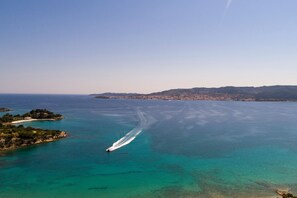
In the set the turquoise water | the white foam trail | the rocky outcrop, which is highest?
the rocky outcrop

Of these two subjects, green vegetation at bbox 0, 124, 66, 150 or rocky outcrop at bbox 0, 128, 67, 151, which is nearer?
rocky outcrop at bbox 0, 128, 67, 151

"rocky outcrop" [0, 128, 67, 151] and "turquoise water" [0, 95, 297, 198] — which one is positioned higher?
"rocky outcrop" [0, 128, 67, 151]

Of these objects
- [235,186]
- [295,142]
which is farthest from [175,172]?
[295,142]

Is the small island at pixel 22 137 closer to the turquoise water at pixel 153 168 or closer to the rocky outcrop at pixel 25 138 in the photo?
the rocky outcrop at pixel 25 138

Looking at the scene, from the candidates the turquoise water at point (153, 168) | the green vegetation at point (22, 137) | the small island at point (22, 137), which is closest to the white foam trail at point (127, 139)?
the turquoise water at point (153, 168)

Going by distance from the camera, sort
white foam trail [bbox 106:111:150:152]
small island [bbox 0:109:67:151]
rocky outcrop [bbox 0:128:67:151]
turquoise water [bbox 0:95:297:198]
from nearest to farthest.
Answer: turquoise water [bbox 0:95:297:198], rocky outcrop [bbox 0:128:67:151], small island [bbox 0:109:67:151], white foam trail [bbox 106:111:150:152]

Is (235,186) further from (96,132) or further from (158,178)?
(96,132)

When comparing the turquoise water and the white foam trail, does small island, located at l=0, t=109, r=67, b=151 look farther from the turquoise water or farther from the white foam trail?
the white foam trail

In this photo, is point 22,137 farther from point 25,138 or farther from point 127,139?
point 127,139

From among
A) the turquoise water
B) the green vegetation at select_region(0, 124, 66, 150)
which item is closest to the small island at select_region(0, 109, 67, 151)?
the green vegetation at select_region(0, 124, 66, 150)

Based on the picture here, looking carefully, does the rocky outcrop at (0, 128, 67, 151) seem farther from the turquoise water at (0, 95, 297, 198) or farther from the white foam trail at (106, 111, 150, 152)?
the white foam trail at (106, 111, 150, 152)

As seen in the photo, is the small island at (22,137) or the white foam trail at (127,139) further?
the white foam trail at (127,139)

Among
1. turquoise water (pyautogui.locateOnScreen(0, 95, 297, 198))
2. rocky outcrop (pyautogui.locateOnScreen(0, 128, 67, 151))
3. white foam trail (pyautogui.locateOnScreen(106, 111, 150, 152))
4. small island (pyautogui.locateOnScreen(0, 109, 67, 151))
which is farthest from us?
white foam trail (pyautogui.locateOnScreen(106, 111, 150, 152))
